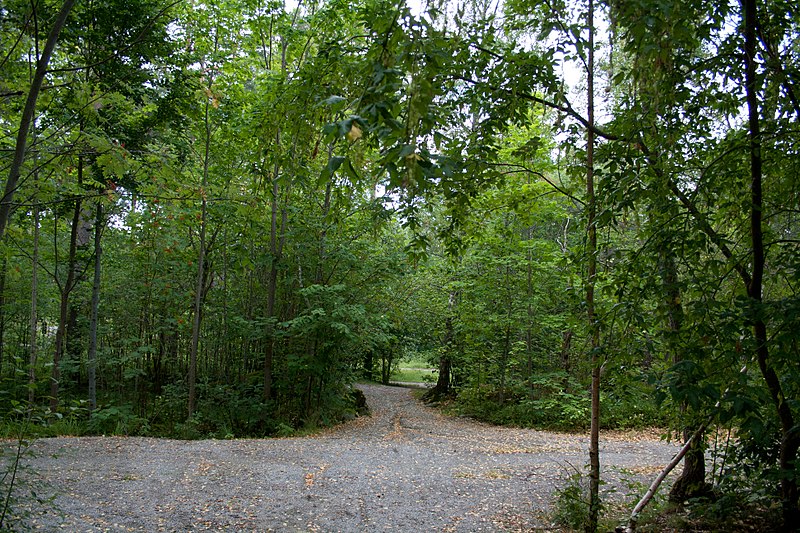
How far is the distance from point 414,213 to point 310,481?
3.72 meters

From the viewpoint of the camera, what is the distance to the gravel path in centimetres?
Result: 425

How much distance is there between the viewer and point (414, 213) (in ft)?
11.4

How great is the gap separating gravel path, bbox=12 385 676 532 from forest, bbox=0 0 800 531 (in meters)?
1.19

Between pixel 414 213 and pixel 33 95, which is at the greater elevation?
pixel 33 95

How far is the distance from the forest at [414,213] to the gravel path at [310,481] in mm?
1193

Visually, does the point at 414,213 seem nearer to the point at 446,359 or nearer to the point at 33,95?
the point at 33,95

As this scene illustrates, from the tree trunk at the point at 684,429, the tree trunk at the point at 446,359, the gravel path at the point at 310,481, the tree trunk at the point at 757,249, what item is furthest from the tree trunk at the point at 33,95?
the tree trunk at the point at 446,359

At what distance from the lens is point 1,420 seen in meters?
8.48

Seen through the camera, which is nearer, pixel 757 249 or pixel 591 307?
pixel 757 249

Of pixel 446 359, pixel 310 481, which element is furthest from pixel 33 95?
pixel 446 359

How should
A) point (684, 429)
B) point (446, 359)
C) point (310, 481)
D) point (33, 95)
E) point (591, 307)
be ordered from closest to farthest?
point (33, 95), point (591, 307), point (684, 429), point (310, 481), point (446, 359)

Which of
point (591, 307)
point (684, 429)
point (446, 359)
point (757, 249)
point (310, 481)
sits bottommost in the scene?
point (310, 481)

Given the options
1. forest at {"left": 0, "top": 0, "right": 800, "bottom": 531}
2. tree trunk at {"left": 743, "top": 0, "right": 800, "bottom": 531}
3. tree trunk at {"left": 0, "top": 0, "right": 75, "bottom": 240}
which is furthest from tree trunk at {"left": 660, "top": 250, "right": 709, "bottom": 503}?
tree trunk at {"left": 0, "top": 0, "right": 75, "bottom": 240}

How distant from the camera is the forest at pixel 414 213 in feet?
7.65
